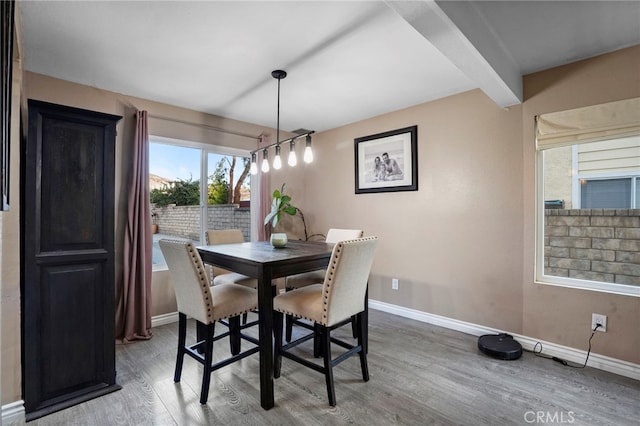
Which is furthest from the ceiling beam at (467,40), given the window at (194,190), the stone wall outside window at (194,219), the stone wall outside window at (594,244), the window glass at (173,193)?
the stone wall outside window at (194,219)

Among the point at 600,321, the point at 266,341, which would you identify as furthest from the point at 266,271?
the point at 600,321

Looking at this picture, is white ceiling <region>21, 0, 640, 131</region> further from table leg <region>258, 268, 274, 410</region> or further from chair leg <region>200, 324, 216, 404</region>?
chair leg <region>200, 324, 216, 404</region>

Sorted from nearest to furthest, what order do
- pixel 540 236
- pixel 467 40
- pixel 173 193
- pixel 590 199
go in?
1. pixel 467 40
2. pixel 590 199
3. pixel 540 236
4. pixel 173 193

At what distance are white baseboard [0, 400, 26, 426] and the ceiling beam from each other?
296cm

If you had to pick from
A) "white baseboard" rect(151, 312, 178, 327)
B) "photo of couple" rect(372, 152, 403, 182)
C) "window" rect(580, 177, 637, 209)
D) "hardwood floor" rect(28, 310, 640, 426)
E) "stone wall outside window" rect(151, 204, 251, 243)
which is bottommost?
"hardwood floor" rect(28, 310, 640, 426)

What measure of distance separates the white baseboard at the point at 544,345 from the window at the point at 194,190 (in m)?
2.37

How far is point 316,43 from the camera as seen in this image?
7.28 ft

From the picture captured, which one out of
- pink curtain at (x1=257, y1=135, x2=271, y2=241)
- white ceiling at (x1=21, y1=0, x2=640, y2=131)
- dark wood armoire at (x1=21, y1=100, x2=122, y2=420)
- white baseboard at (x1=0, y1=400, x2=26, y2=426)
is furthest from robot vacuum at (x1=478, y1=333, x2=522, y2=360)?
white baseboard at (x1=0, y1=400, x2=26, y2=426)

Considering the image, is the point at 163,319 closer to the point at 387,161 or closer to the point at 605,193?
the point at 387,161

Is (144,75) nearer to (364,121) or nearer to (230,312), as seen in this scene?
(230,312)

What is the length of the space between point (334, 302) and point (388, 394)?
2.38ft

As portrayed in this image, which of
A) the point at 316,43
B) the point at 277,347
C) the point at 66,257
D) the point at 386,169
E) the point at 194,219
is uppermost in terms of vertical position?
the point at 316,43

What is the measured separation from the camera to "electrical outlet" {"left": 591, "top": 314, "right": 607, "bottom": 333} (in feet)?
7.83

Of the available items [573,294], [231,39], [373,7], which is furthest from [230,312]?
[573,294]
